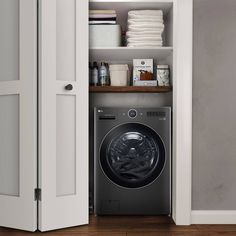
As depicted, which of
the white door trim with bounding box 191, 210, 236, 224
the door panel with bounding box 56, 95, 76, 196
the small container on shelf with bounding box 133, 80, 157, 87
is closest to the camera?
the door panel with bounding box 56, 95, 76, 196

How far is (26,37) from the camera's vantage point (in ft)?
8.17

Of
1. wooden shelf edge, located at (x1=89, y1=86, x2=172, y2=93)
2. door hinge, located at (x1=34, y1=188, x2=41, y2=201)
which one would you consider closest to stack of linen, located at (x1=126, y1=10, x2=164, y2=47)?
wooden shelf edge, located at (x1=89, y1=86, x2=172, y2=93)

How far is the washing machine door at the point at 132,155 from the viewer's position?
2886mm

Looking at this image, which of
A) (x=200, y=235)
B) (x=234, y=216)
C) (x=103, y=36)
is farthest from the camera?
(x=103, y=36)

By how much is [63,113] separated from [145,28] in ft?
3.18

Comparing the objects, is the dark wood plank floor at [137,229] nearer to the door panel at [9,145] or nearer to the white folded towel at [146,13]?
the door panel at [9,145]

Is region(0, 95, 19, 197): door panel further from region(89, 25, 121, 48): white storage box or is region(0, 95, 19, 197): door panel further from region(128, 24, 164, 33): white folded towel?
region(128, 24, 164, 33): white folded towel

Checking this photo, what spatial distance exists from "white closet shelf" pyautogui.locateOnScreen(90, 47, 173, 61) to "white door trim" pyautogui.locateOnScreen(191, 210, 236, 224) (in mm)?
1315

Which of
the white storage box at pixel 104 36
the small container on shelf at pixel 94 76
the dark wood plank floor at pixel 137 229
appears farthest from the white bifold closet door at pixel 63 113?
the small container on shelf at pixel 94 76

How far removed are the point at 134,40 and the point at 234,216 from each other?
1.59 meters

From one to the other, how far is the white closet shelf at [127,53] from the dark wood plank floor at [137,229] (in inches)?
53.8

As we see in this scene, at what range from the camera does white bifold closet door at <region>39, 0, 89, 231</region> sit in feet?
8.16

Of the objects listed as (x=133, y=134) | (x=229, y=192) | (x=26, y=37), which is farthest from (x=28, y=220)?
(x=229, y=192)

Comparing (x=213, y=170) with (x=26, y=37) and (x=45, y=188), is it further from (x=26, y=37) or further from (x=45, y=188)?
(x=26, y=37)
